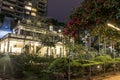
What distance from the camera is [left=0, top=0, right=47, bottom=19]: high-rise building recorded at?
232 ft

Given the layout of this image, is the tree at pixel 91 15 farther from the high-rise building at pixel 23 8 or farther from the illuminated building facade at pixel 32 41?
the high-rise building at pixel 23 8

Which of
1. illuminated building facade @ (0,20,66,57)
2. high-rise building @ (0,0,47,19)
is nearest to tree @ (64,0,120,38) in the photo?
illuminated building facade @ (0,20,66,57)

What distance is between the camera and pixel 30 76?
10320 millimetres

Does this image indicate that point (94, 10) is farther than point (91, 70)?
No

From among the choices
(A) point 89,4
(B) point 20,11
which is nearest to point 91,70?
(A) point 89,4

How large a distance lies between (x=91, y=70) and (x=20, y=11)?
66.8 meters

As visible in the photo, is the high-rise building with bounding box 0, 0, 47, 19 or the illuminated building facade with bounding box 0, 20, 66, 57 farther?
the high-rise building with bounding box 0, 0, 47, 19

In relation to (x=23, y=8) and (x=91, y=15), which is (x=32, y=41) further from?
(x=23, y=8)

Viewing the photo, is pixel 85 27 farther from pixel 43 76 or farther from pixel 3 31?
pixel 3 31

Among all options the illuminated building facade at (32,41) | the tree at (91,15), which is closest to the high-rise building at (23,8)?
the illuminated building facade at (32,41)

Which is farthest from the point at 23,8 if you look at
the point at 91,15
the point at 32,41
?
the point at 91,15

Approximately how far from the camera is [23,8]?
75188mm

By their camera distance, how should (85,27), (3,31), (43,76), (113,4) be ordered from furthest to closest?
(3,31), (43,76), (85,27), (113,4)

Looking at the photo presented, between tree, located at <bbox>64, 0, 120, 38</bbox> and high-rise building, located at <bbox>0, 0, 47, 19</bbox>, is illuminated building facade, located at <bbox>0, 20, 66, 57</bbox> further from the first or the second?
high-rise building, located at <bbox>0, 0, 47, 19</bbox>
